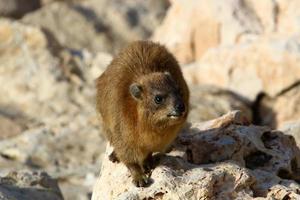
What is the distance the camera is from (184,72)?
1695cm

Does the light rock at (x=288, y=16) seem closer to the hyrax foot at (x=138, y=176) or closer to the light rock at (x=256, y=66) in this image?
the light rock at (x=256, y=66)

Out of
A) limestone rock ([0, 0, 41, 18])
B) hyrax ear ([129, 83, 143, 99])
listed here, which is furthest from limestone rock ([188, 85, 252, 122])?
limestone rock ([0, 0, 41, 18])

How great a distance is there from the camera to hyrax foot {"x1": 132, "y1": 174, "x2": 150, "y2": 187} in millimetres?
7918

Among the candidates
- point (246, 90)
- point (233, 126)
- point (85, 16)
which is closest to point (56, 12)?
point (85, 16)

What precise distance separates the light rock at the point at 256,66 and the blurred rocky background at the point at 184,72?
0.06ft

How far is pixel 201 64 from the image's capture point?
54.4 ft

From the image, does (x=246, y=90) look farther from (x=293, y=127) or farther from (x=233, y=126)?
(x=233, y=126)

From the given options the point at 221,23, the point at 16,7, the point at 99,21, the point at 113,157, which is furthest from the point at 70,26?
the point at 113,157

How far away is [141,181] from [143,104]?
1056mm

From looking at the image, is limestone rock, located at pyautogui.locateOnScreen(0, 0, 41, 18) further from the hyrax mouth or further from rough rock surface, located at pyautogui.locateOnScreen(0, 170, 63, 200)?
the hyrax mouth

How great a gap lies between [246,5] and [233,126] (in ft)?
27.8

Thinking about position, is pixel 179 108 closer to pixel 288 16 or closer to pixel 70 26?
pixel 288 16

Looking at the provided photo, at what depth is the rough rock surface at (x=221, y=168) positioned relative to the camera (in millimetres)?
7738

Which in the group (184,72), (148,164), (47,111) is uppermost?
(184,72)
